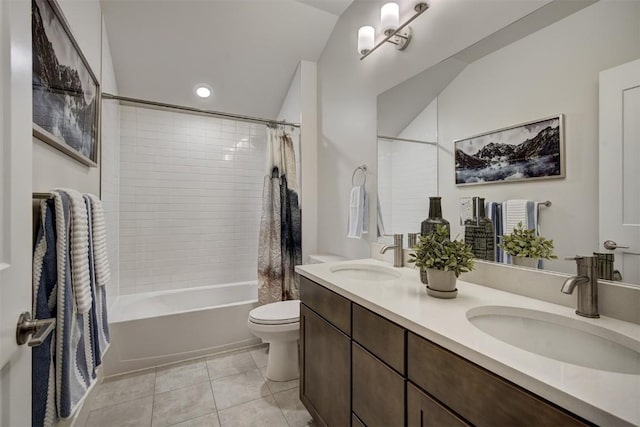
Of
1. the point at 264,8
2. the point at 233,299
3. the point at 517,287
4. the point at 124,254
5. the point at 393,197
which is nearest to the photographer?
the point at 517,287

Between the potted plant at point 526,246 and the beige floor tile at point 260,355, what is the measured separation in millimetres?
1883

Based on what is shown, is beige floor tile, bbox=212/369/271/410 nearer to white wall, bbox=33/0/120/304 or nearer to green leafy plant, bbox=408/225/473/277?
white wall, bbox=33/0/120/304

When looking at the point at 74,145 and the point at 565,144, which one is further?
the point at 74,145

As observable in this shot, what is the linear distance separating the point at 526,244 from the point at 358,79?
1671 millimetres

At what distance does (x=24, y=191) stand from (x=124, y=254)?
246cm

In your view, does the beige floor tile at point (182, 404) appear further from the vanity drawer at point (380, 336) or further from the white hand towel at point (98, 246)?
the vanity drawer at point (380, 336)

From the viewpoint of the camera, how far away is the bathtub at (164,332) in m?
2.05

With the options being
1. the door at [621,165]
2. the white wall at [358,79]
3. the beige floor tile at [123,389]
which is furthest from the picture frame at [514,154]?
the beige floor tile at [123,389]

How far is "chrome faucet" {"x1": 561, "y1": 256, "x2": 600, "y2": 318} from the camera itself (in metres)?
0.84

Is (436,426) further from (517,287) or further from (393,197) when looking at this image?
(393,197)

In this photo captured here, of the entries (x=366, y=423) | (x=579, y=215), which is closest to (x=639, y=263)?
(x=579, y=215)

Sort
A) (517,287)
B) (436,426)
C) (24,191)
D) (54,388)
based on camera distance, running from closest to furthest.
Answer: (24,191), (436,426), (54,388), (517,287)

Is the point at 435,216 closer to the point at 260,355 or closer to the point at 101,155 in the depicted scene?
the point at 260,355

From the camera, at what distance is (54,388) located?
892mm
